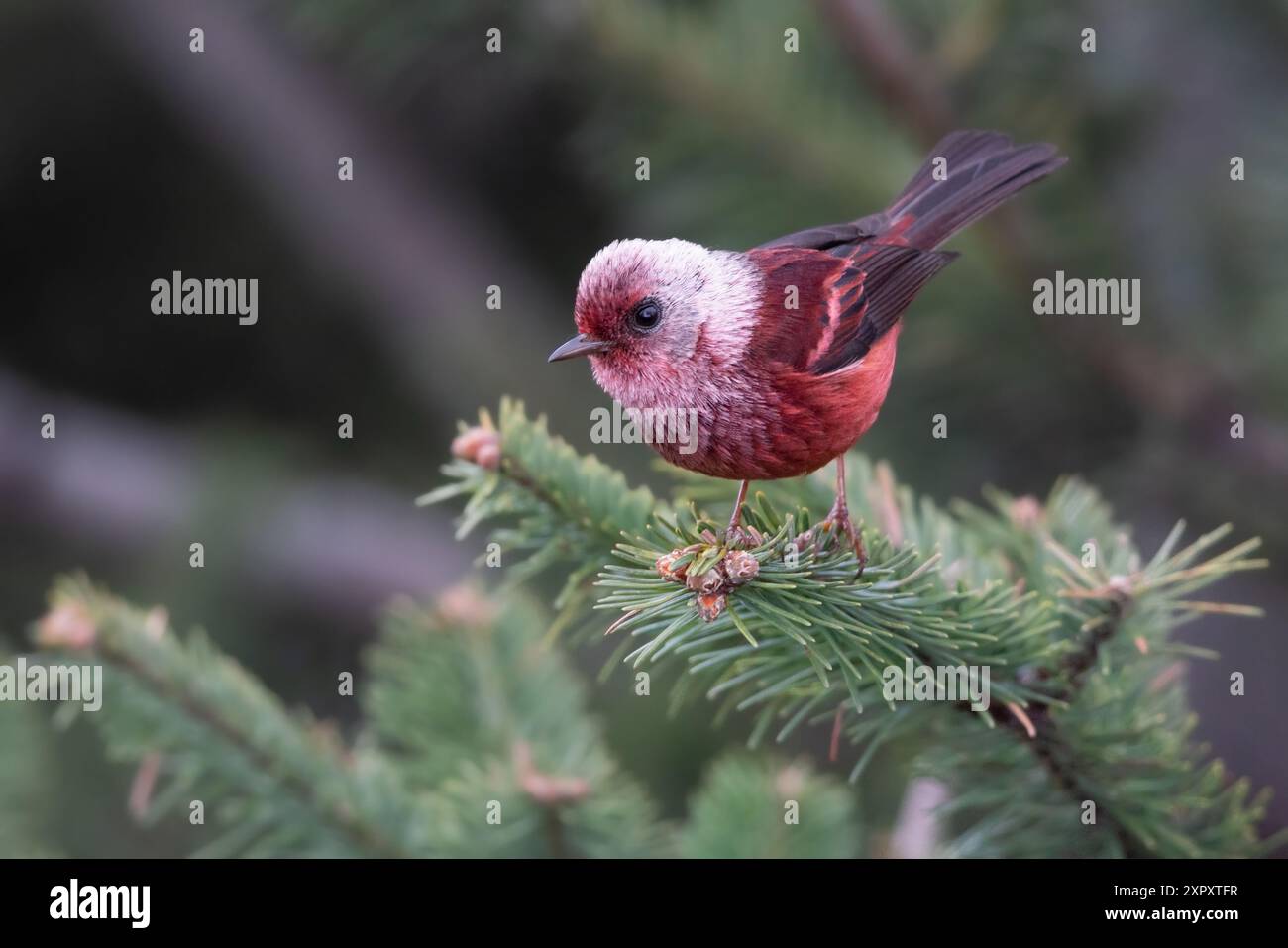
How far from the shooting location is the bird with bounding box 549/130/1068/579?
2.51 meters

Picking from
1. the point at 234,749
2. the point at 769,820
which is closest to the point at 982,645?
the point at 769,820

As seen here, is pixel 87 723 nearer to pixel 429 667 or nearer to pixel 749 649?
pixel 429 667

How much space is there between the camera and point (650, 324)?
2.70 meters

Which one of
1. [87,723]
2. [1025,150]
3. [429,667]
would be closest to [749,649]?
[429,667]

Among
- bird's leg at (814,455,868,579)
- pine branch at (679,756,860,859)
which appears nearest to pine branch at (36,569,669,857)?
pine branch at (679,756,860,859)

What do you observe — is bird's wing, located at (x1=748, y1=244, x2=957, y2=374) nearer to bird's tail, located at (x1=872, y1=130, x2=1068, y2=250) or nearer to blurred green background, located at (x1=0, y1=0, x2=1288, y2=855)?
bird's tail, located at (x1=872, y1=130, x2=1068, y2=250)

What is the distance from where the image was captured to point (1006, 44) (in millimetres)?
3268


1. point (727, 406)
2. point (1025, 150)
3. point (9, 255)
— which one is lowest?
point (727, 406)

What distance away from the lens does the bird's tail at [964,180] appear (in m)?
3.03

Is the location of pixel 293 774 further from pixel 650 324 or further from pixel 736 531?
pixel 650 324

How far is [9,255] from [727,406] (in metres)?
3.36

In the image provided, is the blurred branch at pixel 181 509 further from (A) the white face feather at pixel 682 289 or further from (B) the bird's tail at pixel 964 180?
(B) the bird's tail at pixel 964 180

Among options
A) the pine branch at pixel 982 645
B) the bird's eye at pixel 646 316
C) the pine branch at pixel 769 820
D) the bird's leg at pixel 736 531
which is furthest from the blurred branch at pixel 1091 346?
the pine branch at pixel 769 820

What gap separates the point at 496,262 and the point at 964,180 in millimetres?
2495
